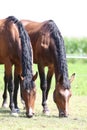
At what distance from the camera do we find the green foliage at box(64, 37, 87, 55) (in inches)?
1373

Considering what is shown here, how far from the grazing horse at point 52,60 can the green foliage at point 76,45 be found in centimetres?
2328

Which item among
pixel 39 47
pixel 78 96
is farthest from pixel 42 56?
pixel 78 96

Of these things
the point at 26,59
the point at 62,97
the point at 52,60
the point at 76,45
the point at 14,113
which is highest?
the point at 26,59

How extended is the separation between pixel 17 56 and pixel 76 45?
25564 mm

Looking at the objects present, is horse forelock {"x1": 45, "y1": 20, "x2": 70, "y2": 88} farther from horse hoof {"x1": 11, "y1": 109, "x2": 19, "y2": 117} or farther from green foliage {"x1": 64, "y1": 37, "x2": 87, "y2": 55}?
green foliage {"x1": 64, "y1": 37, "x2": 87, "y2": 55}

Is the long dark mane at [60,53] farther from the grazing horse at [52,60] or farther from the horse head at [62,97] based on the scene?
the horse head at [62,97]

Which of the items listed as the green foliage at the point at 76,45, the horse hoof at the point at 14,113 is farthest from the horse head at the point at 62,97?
the green foliage at the point at 76,45

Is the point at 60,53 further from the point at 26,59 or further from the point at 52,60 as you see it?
the point at 26,59

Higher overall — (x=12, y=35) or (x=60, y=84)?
(x=12, y=35)

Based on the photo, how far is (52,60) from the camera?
10.2 meters

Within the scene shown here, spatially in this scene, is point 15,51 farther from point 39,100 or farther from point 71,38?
point 71,38

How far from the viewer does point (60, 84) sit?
31.6ft

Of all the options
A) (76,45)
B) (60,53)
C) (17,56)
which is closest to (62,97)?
(60,53)

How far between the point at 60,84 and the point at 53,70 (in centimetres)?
132
